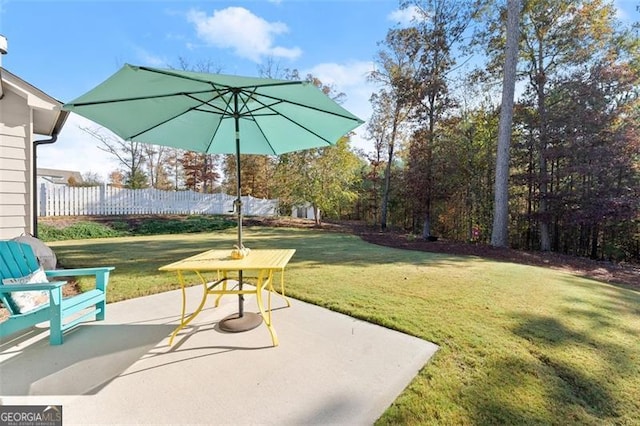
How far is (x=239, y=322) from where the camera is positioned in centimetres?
267

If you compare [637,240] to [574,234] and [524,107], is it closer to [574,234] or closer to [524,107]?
[574,234]

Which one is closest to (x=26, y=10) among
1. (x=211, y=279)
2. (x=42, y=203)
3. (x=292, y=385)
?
(x=211, y=279)

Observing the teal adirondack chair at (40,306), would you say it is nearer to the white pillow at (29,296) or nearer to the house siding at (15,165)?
the white pillow at (29,296)

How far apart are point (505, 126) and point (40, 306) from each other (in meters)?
9.77

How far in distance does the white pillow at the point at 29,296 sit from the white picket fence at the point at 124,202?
6402mm

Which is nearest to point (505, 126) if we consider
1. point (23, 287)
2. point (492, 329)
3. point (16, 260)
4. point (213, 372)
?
point (492, 329)

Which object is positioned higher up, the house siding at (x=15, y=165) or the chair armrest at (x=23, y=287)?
the house siding at (x=15, y=165)

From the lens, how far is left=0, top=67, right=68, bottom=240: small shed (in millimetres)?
3451

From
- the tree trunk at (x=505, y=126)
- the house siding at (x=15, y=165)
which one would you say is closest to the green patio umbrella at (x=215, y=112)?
the house siding at (x=15, y=165)

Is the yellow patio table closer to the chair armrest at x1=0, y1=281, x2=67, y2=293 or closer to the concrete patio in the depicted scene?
the concrete patio

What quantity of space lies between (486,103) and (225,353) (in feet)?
42.1

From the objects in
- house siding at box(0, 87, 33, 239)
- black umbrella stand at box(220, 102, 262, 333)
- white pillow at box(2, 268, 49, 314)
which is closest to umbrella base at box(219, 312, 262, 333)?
black umbrella stand at box(220, 102, 262, 333)

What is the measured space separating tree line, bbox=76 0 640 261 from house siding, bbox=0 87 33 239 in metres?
9.32

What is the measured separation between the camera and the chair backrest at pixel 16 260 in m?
2.44
